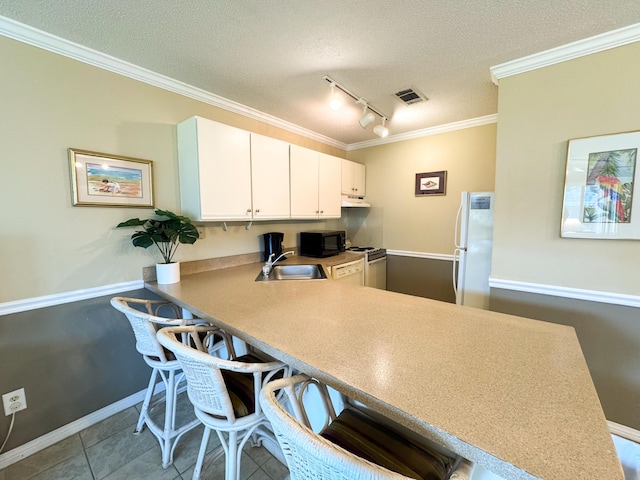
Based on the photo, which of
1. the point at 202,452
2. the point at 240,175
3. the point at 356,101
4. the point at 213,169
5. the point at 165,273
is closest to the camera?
the point at 202,452

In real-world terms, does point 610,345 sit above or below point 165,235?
below

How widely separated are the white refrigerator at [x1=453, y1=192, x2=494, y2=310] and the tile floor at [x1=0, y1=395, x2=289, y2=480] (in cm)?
205

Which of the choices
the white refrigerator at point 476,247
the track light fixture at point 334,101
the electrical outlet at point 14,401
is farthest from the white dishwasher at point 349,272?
the electrical outlet at point 14,401

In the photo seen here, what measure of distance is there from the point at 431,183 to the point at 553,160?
4.86ft

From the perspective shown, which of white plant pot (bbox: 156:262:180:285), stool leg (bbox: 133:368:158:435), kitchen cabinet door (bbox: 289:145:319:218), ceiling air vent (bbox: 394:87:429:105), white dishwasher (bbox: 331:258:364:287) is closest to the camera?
stool leg (bbox: 133:368:158:435)

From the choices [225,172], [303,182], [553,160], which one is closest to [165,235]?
[225,172]

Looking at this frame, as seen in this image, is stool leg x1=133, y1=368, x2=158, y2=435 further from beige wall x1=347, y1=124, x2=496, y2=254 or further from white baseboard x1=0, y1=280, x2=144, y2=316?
beige wall x1=347, y1=124, x2=496, y2=254

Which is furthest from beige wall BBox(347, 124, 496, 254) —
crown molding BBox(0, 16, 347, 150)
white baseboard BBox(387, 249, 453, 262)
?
crown molding BBox(0, 16, 347, 150)

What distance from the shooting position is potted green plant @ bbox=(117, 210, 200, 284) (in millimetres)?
1750

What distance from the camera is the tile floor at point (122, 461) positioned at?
1415 mm

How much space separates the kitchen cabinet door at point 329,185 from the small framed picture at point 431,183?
0.99 meters

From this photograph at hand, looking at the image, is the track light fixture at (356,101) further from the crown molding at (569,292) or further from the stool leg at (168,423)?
the stool leg at (168,423)

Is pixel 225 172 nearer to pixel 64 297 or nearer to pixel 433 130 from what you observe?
pixel 64 297

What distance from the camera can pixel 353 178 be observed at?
354 cm
